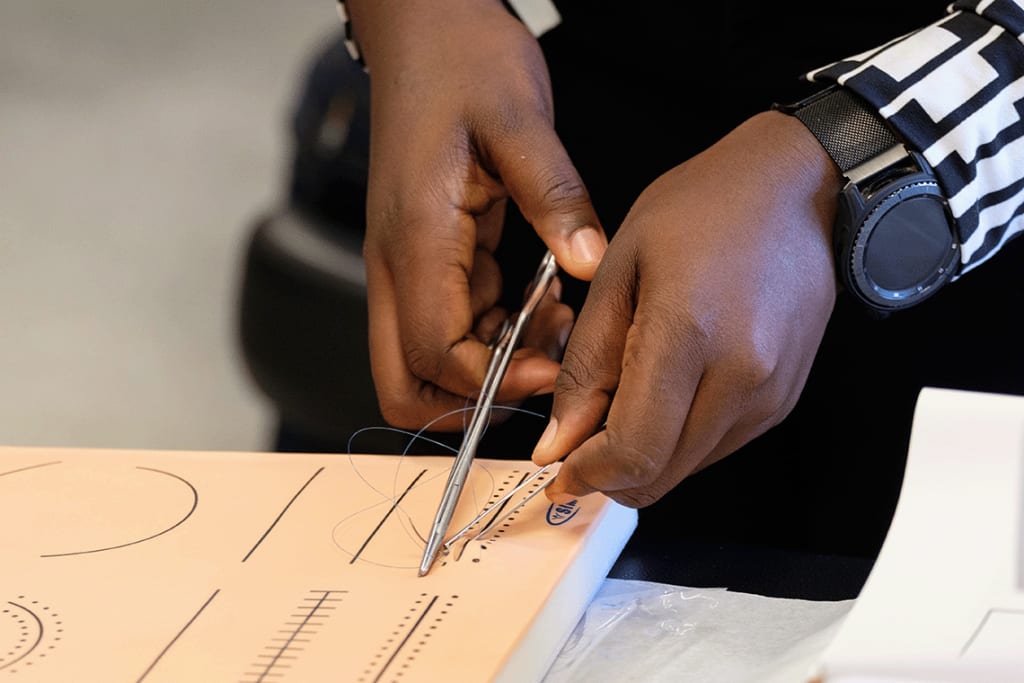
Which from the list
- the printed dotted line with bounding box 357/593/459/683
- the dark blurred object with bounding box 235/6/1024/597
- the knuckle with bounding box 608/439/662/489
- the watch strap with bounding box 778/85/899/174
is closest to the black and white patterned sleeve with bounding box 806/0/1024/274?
the watch strap with bounding box 778/85/899/174

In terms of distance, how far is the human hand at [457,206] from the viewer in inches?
27.5

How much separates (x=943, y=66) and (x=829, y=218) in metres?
0.12

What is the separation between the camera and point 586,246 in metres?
0.67

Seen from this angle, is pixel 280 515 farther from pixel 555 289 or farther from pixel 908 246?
pixel 908 246

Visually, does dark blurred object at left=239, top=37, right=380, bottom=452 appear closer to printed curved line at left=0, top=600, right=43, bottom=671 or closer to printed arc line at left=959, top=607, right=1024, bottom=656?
printed curved line at left=0, top=600, right=43, bottom=671

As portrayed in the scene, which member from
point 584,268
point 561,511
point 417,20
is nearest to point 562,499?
point 561,511

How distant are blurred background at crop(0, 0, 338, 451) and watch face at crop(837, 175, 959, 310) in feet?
1.53

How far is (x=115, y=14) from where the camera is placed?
1.62 m

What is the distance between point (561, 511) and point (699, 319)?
0.46 ft

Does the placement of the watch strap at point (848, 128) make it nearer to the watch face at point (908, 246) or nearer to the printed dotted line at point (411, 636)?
the watch face at point (908, 246)

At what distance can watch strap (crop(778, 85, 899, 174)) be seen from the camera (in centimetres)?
62

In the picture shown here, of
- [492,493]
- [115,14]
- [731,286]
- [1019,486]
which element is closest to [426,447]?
[492,493]

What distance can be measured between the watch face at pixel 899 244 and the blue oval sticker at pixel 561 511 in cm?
19

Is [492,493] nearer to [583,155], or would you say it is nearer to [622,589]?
[622,589]
